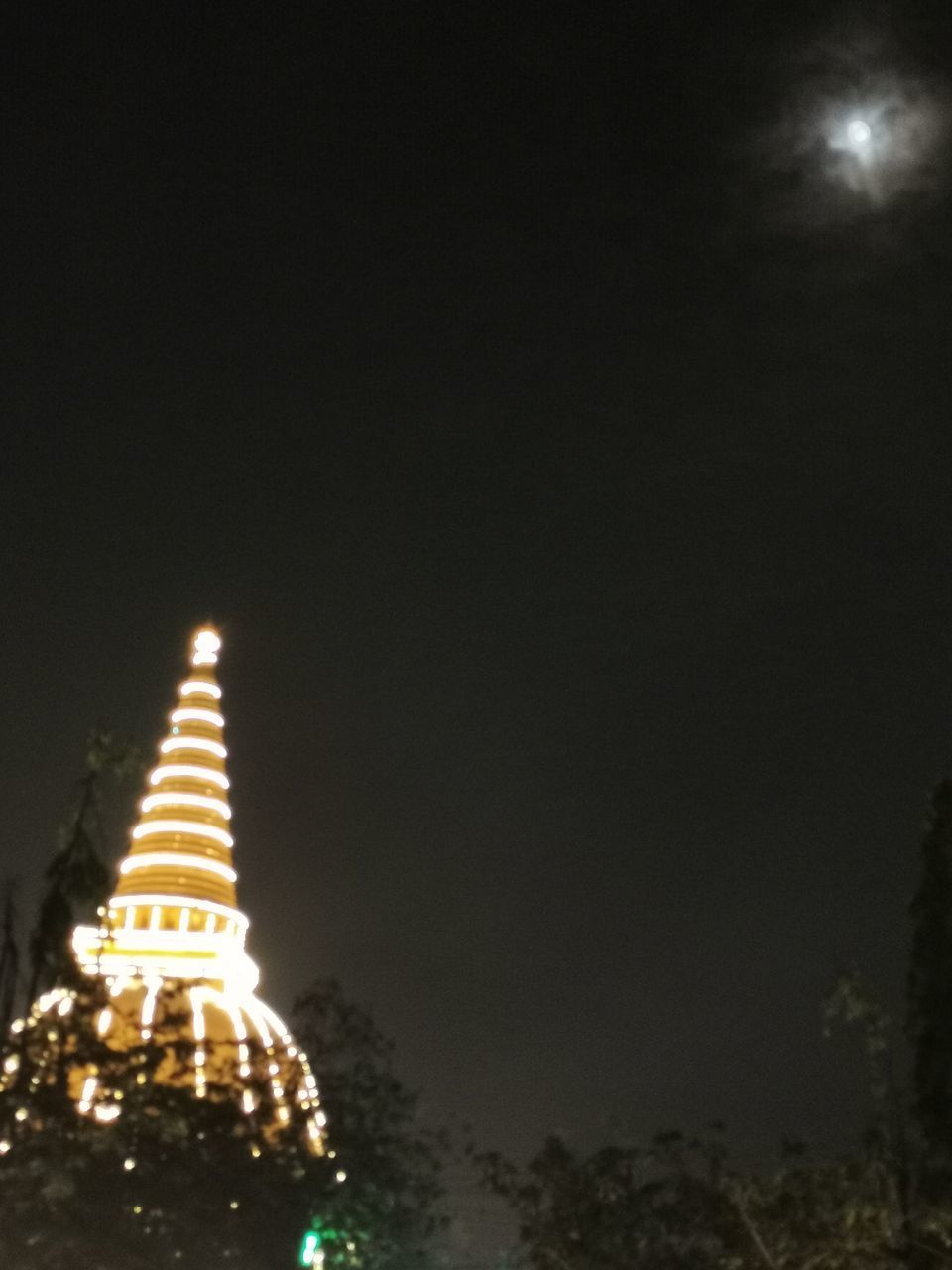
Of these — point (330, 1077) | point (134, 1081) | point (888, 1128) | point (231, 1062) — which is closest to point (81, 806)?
point (134, 1081)

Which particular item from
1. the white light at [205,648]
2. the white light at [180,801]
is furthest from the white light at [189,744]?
the white light at [205,648]

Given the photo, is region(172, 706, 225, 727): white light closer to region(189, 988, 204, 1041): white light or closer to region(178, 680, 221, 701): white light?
region(178, 680, 221, 701): white light

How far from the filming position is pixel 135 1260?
22.5 meters

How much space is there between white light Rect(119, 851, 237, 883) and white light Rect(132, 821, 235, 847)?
820mm

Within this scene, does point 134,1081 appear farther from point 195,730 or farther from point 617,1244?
point 195,730

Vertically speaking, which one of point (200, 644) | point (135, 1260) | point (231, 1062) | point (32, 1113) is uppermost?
point (200, 644)

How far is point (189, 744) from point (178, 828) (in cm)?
341

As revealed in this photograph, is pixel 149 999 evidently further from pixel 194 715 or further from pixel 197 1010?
pixel 194 715

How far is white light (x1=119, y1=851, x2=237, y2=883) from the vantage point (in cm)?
5309

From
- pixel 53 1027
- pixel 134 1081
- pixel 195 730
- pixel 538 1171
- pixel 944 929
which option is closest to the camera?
pixel 53 1027

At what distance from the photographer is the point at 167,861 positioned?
174 feet

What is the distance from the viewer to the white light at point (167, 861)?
174 ft

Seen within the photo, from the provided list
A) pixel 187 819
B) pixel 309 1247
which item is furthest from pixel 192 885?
pixel 309 1247

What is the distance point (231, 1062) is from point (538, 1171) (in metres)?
13.4
